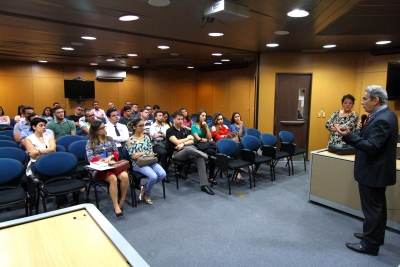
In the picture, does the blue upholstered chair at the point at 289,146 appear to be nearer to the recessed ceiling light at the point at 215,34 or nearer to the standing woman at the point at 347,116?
the standing woman at the point at 347,116

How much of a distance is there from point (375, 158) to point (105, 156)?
3.57 meters

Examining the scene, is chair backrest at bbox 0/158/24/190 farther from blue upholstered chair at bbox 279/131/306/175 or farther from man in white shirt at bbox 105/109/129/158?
blue upholstered chair at bbox 279/131/306/175

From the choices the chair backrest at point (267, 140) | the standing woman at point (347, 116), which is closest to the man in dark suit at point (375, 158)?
the standing woman at point (347, 116)

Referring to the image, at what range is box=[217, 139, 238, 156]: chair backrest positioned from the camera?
5.36 meters

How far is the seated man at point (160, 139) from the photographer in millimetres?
5598

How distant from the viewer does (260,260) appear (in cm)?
297

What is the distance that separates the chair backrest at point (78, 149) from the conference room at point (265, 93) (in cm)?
72

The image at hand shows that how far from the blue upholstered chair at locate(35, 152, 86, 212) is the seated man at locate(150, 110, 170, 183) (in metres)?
1.85

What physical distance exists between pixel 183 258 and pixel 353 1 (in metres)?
3.60

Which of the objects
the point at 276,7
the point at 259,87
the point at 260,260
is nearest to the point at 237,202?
the point at 260,260

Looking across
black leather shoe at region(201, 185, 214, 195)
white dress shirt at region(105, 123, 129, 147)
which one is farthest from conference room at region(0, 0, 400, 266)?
white dress shirt at region(105, 123, 129, 147)

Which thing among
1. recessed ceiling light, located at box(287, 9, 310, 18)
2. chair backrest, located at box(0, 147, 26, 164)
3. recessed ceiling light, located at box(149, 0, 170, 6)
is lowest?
chair backrest, located at box(0, 147, 26, 164)

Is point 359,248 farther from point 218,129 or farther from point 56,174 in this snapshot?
point 56,174

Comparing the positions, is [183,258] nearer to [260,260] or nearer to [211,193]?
[260,260]
